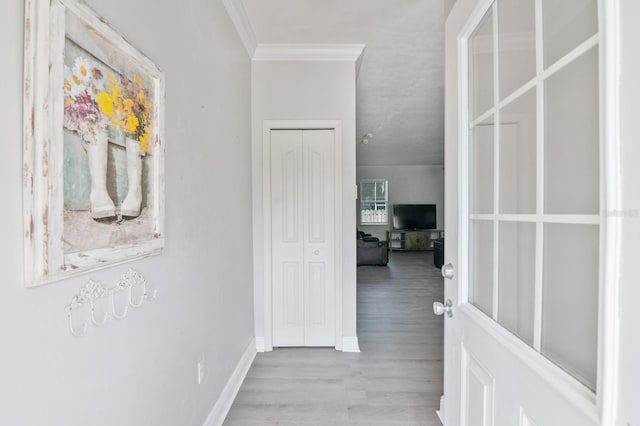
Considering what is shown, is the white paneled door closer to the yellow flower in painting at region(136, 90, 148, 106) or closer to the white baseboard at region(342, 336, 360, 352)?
the yellow flower in painting at region(136, 90, 148, 106)

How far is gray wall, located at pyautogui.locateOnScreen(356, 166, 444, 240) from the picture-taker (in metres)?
9.66

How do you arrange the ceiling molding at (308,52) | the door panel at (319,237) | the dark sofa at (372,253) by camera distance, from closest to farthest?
1. the ceiling molding at (308,52)
2. the door panel at (319,237)
3. the dark sofa at (372,253)

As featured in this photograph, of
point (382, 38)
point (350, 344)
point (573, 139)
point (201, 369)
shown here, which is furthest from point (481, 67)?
point (350, 344)

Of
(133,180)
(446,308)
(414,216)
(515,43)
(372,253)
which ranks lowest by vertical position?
(372,253)

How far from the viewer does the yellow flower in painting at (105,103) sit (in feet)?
2.93

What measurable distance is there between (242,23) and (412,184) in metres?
8.11

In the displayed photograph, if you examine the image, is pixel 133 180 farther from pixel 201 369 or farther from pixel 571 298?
pixel 571 298

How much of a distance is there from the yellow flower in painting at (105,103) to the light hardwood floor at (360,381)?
1.86 m

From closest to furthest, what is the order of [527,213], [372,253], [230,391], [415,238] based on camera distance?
[527,213]
[230,391]
[372,253]
[415,238]

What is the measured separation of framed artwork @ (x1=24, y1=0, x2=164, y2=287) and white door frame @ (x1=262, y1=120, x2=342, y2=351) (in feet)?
5.77

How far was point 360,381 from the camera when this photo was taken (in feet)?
7.82

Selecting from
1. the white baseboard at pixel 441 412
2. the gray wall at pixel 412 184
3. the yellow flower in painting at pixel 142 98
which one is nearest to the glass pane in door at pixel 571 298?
the yellow flower in painting at pixel 142 98

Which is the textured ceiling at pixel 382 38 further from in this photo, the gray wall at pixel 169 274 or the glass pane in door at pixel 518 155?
the glass pane in door at pixel 518 155

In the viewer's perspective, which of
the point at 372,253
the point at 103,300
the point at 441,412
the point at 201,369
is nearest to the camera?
the point at 103,300
